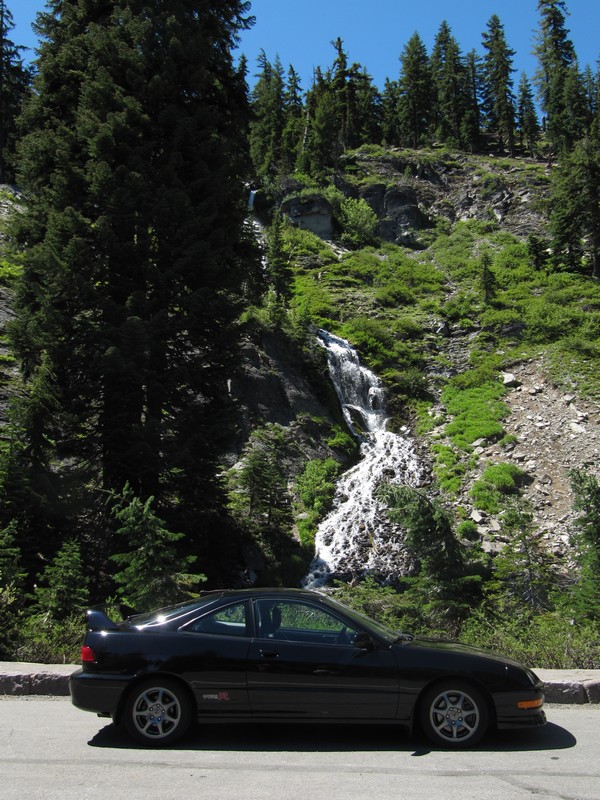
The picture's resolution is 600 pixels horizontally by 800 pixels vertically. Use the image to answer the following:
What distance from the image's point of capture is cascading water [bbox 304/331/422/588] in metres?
21.9

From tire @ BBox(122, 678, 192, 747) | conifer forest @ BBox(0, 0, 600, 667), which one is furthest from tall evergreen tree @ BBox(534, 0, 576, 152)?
tire @ BBox(122, 678, 192, 747)

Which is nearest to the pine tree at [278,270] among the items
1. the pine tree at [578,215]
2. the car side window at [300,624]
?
the pine tree at [578,215]

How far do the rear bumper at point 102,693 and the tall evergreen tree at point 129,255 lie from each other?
885cm

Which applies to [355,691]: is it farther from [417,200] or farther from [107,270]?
[417,200]

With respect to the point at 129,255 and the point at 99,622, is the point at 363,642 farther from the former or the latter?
→ the point at 129,255

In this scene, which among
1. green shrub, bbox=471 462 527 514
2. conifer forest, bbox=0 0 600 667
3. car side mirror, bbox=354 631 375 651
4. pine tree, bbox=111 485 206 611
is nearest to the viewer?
car side mirror, bbox=354 631 375 651

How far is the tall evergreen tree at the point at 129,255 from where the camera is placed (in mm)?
14797

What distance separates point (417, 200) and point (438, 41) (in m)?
47.0

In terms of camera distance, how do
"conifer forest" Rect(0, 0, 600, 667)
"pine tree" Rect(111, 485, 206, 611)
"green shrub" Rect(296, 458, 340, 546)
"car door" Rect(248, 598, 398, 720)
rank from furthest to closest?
"green shrub" Rect(296, 458, 340, 546) < "conifer forest" Rect(0, 0, 600, 667) < "pine tree" Rect(111, 485, 206, 611) < "car door" Rect(248, 598, 398, 720)

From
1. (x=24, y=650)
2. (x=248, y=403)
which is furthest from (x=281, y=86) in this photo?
(x=24, y=650)

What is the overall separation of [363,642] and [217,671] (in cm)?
129

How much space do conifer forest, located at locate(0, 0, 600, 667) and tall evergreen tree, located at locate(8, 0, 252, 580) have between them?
2.7 inches

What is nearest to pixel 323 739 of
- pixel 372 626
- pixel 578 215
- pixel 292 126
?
pixel 372 626

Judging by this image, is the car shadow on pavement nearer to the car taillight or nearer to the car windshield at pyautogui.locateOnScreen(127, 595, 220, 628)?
the car taillight
